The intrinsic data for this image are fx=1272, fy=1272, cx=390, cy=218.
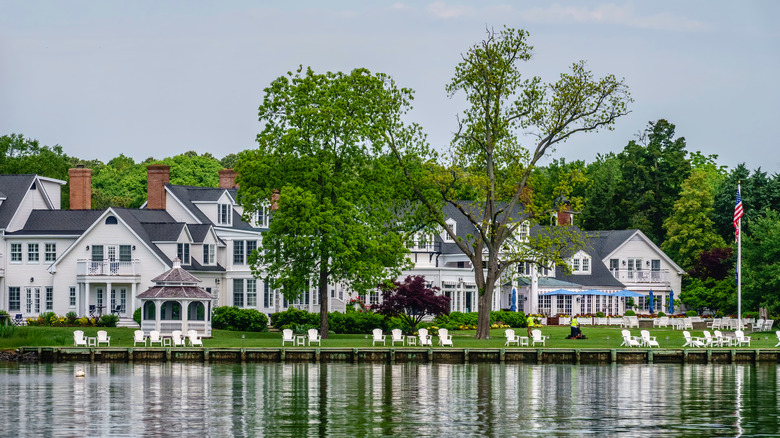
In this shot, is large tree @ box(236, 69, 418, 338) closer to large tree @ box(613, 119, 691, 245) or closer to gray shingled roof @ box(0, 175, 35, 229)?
gray shingled roof @ box(0, 175, 35, 229)

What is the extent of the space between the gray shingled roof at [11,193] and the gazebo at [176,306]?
51.5 feet

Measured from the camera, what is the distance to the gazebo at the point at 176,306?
227 ft

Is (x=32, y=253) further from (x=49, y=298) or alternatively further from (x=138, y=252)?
(x=138, y=252)

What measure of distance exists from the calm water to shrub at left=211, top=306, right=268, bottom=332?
1703 centimetres

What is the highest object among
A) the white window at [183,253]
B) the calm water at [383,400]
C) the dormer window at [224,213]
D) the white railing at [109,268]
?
the dormer window at [224,213]

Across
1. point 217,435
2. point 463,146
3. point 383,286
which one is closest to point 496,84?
point 463,146

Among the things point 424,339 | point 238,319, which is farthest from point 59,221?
point 424,339

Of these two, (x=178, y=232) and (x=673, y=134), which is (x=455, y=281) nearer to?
(x=178, y=232)

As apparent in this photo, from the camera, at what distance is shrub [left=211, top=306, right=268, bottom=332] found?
250 feet

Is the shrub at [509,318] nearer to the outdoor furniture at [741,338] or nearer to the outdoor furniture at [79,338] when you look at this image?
the outdoor furniture at [741,338]

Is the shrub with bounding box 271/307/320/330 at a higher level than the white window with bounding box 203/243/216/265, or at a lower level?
lower

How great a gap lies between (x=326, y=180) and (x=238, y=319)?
11545mm

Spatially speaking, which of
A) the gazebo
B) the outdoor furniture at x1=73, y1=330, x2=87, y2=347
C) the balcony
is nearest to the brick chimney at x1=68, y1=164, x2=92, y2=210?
the gazebo

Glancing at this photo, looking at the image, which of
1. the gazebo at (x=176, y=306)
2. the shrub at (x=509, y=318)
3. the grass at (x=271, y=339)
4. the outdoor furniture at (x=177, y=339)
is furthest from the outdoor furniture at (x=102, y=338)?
the shrub at (x=509, y=318)
